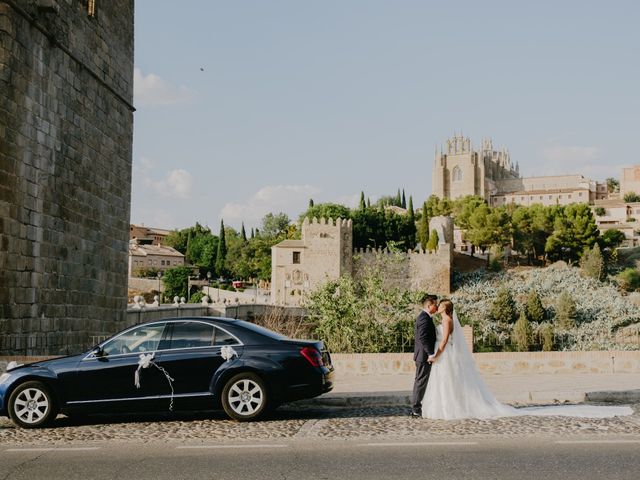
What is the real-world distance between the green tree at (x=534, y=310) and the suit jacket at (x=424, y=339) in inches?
2202

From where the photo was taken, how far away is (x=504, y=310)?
62.7m

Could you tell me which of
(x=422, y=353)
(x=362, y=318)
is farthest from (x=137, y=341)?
(x=362, y=318)

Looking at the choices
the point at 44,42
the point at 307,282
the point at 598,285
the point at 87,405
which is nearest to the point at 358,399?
the point at 87,405

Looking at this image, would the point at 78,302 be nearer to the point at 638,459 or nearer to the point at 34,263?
the point at 34,263

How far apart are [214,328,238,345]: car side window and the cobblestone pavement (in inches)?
37.6

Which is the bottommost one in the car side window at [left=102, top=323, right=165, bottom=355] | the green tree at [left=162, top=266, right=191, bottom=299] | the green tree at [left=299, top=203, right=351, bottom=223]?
the car side window at [left=102, top=323, right=165, bottom=355]

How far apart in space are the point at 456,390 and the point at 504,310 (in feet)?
182

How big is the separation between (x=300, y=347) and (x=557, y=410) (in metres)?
3.47

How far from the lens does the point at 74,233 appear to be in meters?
14.7

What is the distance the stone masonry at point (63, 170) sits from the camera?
12305mm

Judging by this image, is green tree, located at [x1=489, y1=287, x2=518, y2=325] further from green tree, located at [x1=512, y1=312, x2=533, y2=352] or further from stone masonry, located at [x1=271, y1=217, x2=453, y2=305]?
stone masonry, located at [x1=271, y1=217, x2=453, y2=305]

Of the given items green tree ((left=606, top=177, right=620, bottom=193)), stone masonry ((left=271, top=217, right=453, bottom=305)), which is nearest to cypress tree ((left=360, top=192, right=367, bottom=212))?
stone masonry ((left=271, top=217, right=453, bottom=305))

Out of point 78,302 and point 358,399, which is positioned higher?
point 78,302

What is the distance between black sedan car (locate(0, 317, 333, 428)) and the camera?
28.8 feet
